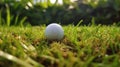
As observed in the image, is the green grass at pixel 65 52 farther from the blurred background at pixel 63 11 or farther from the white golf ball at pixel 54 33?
the blurred background at pixel 63 11

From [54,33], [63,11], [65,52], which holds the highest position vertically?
[63,11]

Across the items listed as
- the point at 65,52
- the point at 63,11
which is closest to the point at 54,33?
the point at 65,52

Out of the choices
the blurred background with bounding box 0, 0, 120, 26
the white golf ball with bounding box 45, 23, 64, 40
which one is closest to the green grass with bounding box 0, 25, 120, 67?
the white golf ball with bounding box 45, 23, 64, 40

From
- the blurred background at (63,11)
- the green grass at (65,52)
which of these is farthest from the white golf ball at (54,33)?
the blurred background at (63,11)

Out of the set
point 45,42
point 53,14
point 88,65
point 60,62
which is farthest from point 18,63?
point 53,14

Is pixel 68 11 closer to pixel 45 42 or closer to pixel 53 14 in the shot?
pixel 53 14

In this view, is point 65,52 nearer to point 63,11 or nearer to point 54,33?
point 54,33

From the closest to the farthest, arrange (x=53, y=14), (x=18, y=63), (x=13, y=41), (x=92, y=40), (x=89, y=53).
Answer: (x=18, y=63)
(x=89, y=53)
(x=13, y=41)
(x=92, y=40)
(x=53, y=14)

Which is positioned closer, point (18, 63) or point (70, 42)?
point (18, 63)

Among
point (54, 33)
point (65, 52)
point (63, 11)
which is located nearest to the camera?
point (65, 52)
